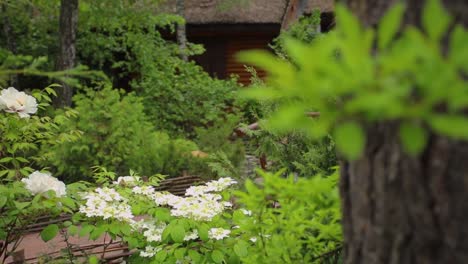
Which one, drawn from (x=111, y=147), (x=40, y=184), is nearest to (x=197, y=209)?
(x=40, y=184)

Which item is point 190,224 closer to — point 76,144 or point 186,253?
point 186,253

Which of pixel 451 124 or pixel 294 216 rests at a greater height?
pixel 451 124

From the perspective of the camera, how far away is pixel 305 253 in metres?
1.71

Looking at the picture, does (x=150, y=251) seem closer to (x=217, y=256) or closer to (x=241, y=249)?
(x=217, y=256)

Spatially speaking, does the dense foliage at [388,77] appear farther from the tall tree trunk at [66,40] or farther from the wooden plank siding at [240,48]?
the wooden plank siding at [240,48]

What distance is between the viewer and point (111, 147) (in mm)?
6582

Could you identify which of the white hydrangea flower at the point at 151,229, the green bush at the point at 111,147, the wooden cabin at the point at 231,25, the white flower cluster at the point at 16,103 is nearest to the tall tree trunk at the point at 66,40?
the green bush at the point at 111,147

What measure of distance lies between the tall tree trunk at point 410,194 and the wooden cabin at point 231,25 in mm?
11766

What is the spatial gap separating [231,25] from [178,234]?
11353mm

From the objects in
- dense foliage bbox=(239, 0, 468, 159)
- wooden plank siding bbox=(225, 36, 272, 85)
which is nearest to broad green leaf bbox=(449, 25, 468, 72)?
dense foliage bbox=(239, 0, 468, 159)

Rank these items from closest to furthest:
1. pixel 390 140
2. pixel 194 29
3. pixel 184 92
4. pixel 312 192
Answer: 1. pixel 390 140
2. pixel 312 192
3. pixel 184 92
4. pixel 194 29

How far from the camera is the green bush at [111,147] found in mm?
6496

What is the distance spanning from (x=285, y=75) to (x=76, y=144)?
6064mm

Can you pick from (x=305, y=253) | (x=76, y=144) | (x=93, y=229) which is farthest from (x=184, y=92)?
(x=305, y=253)
